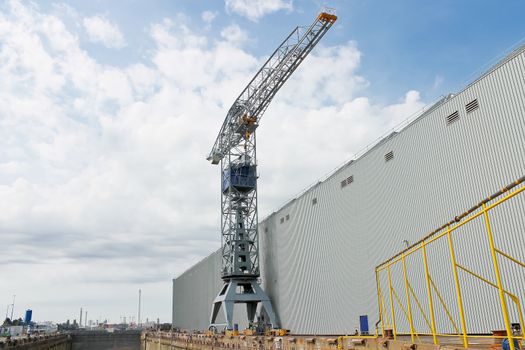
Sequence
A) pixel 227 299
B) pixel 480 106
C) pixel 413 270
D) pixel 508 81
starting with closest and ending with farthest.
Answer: pixel 508 81 → pixel 480 106 → pixel 413 270 → pixel 227 299

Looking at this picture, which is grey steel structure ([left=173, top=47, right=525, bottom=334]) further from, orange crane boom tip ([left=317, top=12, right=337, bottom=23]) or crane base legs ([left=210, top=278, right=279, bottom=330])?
orange crane boom tip ([left=317, top=12, right=337, bottom=23])

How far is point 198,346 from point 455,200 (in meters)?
34.3

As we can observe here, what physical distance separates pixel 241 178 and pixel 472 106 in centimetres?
3849

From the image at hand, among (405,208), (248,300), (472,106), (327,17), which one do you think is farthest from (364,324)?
(327,17)

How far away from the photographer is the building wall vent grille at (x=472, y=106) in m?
28.9

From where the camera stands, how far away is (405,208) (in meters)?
34.1

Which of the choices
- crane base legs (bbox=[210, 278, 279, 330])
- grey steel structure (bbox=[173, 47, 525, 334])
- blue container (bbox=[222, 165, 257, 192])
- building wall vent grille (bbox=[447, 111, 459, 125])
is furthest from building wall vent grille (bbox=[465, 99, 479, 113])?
blue container (bbox=[222, 165, 257, 192])

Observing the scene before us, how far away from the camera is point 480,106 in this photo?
28.5m

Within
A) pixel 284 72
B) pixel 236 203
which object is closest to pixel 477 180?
pixel 284 72

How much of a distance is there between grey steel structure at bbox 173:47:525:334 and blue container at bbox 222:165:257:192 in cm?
785

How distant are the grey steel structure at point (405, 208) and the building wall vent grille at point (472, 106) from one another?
8cm

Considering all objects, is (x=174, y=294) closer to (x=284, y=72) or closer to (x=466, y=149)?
(x=284, y=72)

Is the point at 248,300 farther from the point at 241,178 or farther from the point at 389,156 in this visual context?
the point at 389,156

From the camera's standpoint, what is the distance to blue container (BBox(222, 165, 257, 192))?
62.7m
